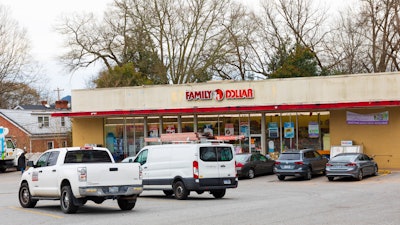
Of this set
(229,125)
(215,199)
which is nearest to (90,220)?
(215,199)

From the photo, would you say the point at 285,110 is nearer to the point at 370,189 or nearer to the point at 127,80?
the point at 370,189

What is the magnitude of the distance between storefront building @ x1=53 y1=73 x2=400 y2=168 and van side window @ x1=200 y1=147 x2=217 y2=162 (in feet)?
43.0

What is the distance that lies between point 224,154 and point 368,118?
17.4 m

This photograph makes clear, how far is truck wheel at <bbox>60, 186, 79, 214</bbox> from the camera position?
58.2ft

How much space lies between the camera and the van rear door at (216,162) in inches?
889

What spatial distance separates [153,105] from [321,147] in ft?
36.2

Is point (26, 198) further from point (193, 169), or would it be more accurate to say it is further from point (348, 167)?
point (348, 167)

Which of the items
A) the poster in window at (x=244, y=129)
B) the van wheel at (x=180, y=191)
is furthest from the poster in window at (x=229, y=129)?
the van wheel at (x=180, y=191)

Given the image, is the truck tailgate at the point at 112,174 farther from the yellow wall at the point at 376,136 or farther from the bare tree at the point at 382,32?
the bare tree at the point at 382,32

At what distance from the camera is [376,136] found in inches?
1496

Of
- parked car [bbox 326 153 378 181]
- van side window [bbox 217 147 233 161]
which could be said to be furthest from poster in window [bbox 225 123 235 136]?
van side window [bbox 217 147 233 161]

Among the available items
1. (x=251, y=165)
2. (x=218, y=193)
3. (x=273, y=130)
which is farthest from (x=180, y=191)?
(x=273, y=130)

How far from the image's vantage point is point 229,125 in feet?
142

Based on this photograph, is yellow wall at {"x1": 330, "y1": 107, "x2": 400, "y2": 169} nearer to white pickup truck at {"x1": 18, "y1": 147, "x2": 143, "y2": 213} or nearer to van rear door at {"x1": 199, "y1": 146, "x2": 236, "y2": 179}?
van rear door at {"x1": 199, "y1": 146, "x2": 236, "y2": 179}
